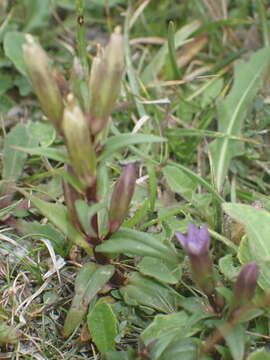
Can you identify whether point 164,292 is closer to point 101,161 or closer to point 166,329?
point 166,329

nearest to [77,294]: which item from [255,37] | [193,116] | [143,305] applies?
[143,305]

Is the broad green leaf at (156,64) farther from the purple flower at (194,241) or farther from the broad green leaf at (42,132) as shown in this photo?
the purple flower at (194,241)

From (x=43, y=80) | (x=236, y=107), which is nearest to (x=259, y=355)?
(x=43, y=80)

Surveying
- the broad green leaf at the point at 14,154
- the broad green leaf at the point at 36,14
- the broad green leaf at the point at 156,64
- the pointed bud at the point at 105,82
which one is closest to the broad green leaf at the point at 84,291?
the pointed bud at the point at 105,82

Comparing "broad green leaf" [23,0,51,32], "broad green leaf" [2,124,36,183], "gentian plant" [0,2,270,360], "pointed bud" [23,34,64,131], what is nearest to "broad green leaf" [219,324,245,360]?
"gentian plant" [0,2,270,360]

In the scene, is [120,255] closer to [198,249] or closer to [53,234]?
[53,234]

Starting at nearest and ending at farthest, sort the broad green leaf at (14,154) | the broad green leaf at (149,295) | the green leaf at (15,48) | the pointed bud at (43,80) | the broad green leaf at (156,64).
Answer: the pointed bud at (43,80)
the broad green leaf at (149,295)
the broad green leaf at (14,154)
the green leaf at (15,48)
the broad green leaf at (156,64)
